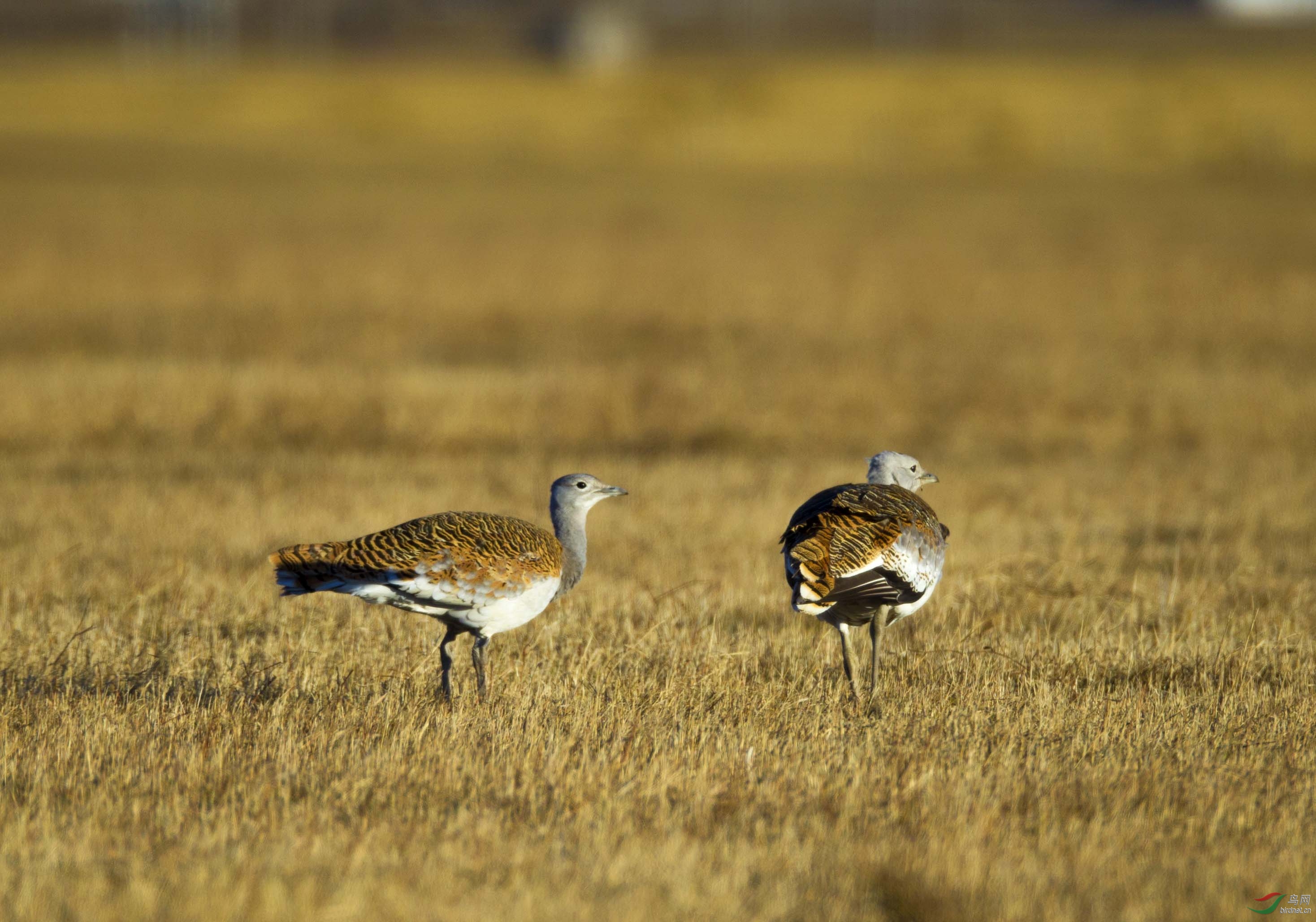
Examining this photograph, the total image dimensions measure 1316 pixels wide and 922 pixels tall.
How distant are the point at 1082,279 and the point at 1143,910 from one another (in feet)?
76.6

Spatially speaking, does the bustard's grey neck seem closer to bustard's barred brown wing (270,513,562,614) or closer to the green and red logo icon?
bustard's barred brown wing (270,513,562,614)

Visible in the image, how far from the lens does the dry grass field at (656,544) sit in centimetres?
→ 513

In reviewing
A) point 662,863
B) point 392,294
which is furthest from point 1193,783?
point 392,294

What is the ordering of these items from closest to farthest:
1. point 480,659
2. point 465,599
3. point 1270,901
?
point 1270,901
point 465,599
point 480,659

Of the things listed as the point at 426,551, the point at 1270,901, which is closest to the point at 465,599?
the point at 426,551

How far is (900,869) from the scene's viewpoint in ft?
16.4

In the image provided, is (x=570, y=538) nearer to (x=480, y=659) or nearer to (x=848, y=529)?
(x=480, y=659)

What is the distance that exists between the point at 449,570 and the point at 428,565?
10 cm

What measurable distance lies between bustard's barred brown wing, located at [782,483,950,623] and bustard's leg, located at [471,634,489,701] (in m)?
1.65

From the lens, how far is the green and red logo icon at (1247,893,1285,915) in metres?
4.76

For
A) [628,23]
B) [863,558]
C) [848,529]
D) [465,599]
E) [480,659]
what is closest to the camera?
[465,599]

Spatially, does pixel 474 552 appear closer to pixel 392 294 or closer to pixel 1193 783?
pixel 1193 783

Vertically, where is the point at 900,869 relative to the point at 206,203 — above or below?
below

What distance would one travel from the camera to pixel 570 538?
736cm
